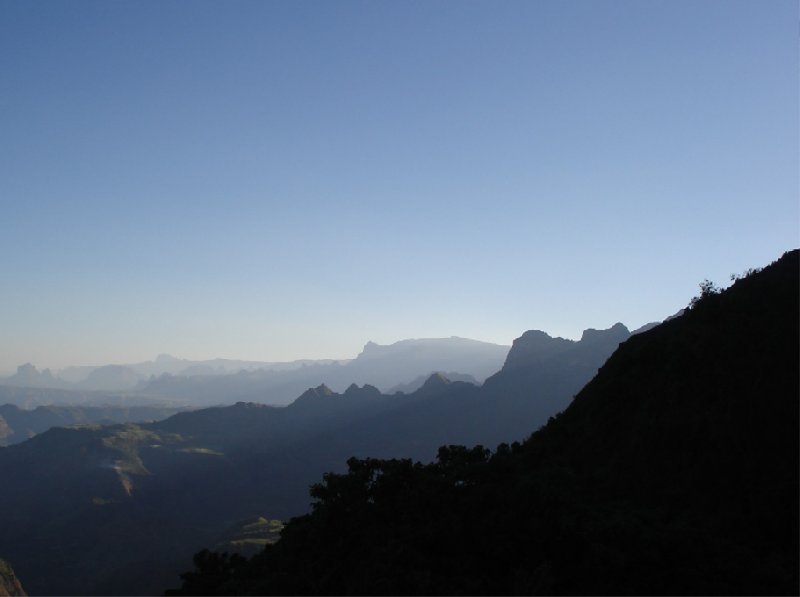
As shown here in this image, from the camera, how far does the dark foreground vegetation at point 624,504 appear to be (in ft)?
67.6

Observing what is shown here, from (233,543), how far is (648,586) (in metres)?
137

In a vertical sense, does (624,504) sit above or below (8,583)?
above

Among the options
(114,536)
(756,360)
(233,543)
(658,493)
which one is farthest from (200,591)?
(114,536)

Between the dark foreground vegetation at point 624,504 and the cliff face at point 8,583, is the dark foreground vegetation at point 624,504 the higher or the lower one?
the higher one

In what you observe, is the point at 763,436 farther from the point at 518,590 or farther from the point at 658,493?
the point at 518,590

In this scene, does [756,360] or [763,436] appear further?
[756,360]

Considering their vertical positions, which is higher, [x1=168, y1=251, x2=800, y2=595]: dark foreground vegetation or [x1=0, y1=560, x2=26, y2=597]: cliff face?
[x1=168, y1=251, x2=800, y2=595]: dark foreground vegetation

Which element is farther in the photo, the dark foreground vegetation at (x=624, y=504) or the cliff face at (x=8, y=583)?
the cliff face at (x=8, y=583)

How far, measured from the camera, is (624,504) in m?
26.2

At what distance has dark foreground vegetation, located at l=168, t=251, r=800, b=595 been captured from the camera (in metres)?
20.6

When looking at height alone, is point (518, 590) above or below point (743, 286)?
below

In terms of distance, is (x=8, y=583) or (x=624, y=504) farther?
(x=8, y=583)

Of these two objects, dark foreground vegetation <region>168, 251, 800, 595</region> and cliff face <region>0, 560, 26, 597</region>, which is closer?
dark foreground vegetation <region>168, 251, 800, 595</region>

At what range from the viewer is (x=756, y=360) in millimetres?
27547
